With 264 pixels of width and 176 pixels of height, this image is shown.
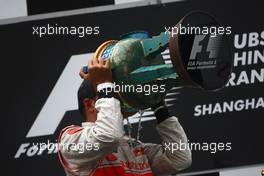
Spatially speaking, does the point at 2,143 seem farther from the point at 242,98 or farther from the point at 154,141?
the point at 242,98

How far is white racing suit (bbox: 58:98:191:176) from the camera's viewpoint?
7.35ft

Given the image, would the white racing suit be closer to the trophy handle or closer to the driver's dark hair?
the driver's dark hair

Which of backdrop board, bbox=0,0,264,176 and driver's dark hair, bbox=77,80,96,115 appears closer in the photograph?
driver's dark hair, bbox=77,80,96,115

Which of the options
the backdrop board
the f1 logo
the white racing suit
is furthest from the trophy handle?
the backdrop board

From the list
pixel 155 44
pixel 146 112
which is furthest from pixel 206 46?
pixel 146 112

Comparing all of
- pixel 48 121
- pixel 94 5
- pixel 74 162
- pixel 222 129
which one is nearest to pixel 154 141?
pixel 222 129

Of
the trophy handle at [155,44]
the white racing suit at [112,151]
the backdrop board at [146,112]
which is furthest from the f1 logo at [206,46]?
the backdrop board at [146,112]

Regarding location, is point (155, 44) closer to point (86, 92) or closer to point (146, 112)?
point (86, 92)

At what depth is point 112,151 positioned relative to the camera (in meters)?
2.29

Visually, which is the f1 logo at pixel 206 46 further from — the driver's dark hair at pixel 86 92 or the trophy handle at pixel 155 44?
the driver's dark hair at pixel 86 92

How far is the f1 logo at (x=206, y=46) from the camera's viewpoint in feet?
7.39

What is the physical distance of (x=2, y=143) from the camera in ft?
11.1

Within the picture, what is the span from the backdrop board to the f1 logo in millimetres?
1026

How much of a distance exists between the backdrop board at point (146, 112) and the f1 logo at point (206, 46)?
103 centimetres
